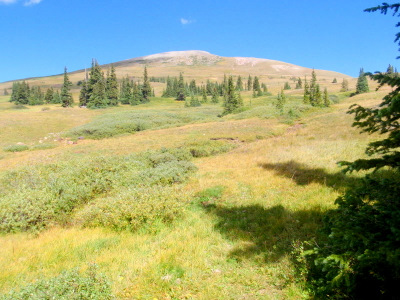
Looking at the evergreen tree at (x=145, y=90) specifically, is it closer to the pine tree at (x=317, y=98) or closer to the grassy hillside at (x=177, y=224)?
the pine tree at (x=317, y=98)

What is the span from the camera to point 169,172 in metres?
12.4

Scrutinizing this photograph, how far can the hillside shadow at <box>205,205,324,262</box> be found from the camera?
5.59 meters

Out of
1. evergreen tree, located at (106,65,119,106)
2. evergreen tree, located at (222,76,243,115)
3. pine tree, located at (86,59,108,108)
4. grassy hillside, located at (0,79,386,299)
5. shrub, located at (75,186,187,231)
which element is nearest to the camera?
grassy hillside, located at (0,79,386,299)

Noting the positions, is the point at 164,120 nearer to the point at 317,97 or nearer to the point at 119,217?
the point at 317,97

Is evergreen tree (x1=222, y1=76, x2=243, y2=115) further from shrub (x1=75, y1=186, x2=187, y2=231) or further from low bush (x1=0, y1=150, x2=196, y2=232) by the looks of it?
shrub (x1=75, y1=186, x2=187, y2=231)

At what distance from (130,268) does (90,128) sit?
39.1 metres

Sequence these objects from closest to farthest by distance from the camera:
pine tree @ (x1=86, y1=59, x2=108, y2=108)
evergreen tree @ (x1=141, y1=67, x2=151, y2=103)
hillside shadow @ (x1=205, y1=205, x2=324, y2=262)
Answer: hillside shadow @ (x1=205, y1=205, x2=324, y2=262)
pine tree @ (x1=86, y1=59, x2=108, y2=108)
evergreen tree @ (x1=141, y1=67, x2=151, y2=103)

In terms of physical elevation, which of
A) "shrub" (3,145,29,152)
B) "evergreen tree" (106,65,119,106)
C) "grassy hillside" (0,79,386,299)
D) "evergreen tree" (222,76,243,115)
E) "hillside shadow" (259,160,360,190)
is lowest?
"shrub" (3,145,29,152)

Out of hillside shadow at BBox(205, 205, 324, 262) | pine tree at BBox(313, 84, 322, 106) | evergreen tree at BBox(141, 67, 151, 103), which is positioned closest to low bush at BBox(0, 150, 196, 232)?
hillside shadow at BBox(205, 205, 324, 262)

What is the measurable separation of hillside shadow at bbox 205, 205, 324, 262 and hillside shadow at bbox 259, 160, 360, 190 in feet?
6.79

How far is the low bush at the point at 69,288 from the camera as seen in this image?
372 centimetres

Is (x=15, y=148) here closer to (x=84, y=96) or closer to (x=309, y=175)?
(x=309, y=175)

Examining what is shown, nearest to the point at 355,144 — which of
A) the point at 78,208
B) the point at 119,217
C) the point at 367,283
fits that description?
the point at 367,283

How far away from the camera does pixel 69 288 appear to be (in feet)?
12.9
